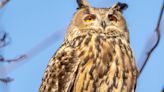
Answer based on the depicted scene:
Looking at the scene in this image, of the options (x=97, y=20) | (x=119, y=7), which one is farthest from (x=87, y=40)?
(x=119, y=7)

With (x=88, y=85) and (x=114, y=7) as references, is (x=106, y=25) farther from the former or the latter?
(x=88, y=85)

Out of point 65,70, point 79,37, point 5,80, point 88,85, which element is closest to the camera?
point 5,80

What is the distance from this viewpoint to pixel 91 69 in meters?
3.26

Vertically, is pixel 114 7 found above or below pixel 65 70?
above

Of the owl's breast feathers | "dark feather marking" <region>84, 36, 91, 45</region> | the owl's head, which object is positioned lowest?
the owl's breast feathers

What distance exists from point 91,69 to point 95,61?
0.30 ft

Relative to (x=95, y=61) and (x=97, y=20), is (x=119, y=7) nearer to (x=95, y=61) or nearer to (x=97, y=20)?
(x=97, y=20)

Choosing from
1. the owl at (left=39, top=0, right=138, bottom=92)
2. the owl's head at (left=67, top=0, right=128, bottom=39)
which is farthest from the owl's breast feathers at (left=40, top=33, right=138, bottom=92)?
the owl's head at (left=67, top=0, right=128, bottom=39)

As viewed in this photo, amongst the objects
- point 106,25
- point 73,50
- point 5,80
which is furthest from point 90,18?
point 5,80

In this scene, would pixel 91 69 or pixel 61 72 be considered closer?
pixel 91 69

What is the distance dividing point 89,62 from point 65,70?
0.22m

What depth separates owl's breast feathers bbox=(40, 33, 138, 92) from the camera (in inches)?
126

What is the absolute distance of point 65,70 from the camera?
340cm

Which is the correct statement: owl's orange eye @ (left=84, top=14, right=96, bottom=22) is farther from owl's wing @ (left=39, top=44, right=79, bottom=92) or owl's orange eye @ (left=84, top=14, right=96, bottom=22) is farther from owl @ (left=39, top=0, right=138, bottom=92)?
owl's wing @ (left=39, top=44, right=79, bottom=92)
